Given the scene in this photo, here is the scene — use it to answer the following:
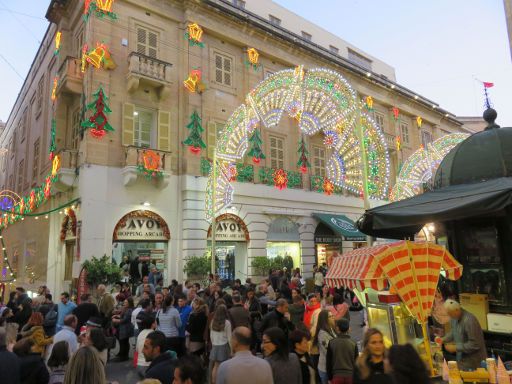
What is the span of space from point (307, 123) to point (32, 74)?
854 inches

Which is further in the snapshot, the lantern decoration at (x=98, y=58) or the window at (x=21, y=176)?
the window at (x=21, y=176)

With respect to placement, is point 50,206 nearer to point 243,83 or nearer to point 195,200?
point 195,200

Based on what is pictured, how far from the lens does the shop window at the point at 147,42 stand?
1686 cm

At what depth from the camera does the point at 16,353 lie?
461 cm

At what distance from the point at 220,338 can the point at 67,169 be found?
11692mm

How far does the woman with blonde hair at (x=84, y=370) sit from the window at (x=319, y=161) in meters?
19.7

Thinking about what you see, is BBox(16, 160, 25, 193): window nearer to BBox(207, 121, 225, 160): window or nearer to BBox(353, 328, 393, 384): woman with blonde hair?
BBox(207, 121, 225, 160): window

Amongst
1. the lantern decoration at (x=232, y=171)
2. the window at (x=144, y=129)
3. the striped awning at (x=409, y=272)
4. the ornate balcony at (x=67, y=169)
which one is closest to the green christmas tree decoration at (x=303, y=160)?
the lantern decoration at (x=232, y=171)

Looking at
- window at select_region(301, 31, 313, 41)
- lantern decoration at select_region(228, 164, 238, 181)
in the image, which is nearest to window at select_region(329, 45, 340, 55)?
window at select_region(301, 31, 313, 41)

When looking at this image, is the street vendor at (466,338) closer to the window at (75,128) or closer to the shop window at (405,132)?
the window at (75,128)

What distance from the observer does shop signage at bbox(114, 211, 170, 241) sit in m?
15.3

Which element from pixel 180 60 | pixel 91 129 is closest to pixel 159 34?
pixel 180 60

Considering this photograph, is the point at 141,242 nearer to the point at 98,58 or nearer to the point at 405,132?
the point at 98,58

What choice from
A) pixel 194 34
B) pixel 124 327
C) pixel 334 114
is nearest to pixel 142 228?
pixel 124 327
